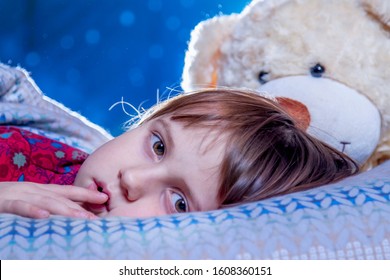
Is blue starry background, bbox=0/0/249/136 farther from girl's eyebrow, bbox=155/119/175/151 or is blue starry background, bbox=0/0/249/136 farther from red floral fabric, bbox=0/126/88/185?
girl's eyebrow, bbox=155/119/175/151

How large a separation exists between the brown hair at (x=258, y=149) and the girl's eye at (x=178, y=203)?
5cm

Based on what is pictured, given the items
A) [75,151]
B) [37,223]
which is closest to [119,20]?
[75,151]

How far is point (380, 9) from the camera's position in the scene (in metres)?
1.24

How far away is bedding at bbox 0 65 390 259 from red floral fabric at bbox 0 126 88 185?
1.52 feet

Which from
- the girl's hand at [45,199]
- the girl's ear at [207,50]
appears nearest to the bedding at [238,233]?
the girl's hand at [45,199]

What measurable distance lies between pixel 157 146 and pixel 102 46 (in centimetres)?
88

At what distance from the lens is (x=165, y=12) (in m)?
1.74

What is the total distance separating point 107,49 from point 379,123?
829mm

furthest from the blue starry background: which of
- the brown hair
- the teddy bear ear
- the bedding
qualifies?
the bedding

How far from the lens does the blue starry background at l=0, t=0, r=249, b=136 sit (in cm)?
169

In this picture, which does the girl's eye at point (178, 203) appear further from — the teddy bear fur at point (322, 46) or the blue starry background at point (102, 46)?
the blue starry background at point (102, 46)

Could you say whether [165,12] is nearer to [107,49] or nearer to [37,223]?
[107,49]

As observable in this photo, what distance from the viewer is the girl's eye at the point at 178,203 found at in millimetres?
847

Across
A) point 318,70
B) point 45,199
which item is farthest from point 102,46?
point 45,199
